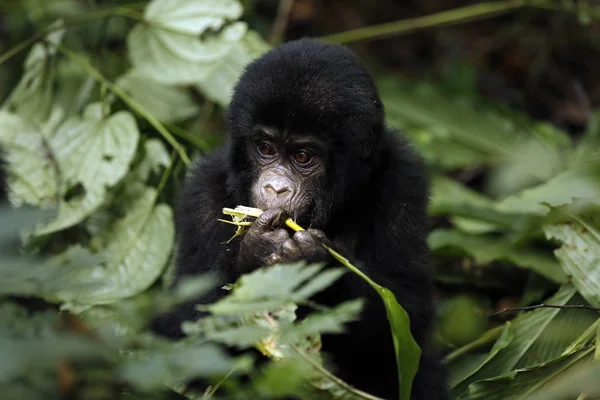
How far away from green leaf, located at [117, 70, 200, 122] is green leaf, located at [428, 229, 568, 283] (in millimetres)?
2051

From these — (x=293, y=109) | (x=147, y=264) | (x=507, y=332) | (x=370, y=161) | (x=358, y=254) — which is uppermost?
(x=293, y=109)

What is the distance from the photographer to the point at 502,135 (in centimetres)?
768

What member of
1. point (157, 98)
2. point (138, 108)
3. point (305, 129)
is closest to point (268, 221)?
point (305, 129)

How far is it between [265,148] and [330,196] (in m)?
0.41

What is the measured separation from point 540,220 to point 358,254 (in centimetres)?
168

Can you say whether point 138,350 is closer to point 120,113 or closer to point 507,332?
point 507,332

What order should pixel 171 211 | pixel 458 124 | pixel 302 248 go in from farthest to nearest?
pixel 458 124
pixel 171 211
pixel 302 248

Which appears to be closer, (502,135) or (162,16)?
(162,16)

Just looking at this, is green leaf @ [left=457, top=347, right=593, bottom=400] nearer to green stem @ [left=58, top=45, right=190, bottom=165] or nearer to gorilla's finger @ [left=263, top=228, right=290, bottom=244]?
gorilla's finger @ [left=263, top=228, right=290, bottom=244]

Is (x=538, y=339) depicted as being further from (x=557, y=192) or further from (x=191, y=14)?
(x=191, y=14)

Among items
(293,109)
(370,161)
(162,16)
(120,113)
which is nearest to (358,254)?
(370,161)

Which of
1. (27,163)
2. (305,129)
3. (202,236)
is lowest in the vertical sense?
(27,163)

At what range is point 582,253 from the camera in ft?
13.8

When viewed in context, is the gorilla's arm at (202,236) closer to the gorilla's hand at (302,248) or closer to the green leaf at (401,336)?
the gorilla's hand at (302,248)
